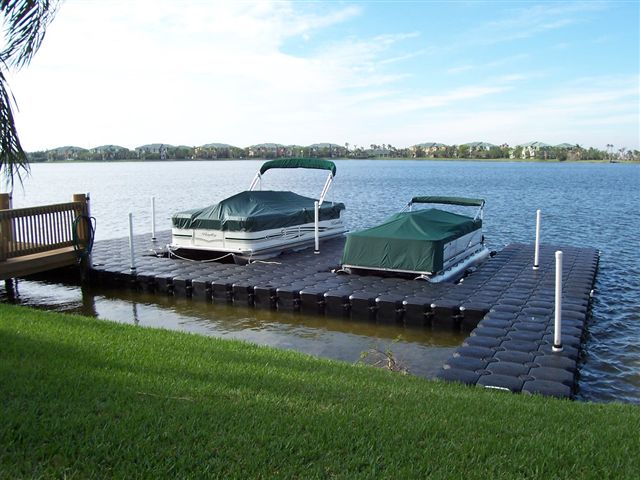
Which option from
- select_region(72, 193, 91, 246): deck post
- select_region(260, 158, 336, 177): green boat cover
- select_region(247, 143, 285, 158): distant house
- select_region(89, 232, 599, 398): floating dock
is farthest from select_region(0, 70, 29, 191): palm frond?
select_region(247, 143, 285, 158): distant house

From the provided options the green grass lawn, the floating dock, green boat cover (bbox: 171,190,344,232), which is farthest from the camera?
green boat cover (bbox: 171,190,344,232)

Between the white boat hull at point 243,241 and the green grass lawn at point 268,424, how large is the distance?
342 inches

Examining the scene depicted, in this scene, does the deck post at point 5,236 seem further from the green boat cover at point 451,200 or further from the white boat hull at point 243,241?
the green boat cover at point 451,200

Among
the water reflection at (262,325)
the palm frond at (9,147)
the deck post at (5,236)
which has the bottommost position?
the water reflection at (262,325)

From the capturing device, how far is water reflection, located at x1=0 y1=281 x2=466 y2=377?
32.3 ft

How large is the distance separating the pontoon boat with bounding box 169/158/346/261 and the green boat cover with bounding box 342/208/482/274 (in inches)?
112

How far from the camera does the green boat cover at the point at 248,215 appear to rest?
50.6 feet

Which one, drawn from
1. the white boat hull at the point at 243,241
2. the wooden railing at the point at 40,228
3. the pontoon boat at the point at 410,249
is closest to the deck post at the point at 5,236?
the wooden railing at the point at 40,228

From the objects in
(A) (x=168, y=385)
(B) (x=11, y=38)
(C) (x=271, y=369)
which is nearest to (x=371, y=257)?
(C) (x=271, y=369)

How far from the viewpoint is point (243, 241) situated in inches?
607

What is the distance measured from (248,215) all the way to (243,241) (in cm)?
68

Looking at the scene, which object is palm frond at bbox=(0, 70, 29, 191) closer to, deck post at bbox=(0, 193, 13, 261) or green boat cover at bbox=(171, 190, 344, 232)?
deck post at bbox=(0, 193, 13, 261)

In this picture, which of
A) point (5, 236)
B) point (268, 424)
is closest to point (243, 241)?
point (5, 236)

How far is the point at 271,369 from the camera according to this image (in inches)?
254
